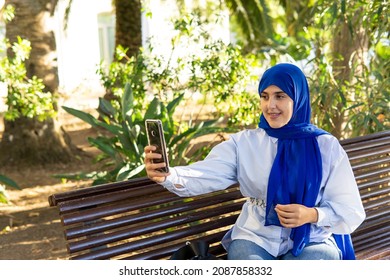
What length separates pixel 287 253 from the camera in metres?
2.95

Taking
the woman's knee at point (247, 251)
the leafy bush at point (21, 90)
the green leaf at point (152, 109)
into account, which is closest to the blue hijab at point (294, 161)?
the woman's knee at point (247, 251)

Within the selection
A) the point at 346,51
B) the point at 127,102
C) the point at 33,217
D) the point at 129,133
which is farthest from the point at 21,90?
the point at 346,51

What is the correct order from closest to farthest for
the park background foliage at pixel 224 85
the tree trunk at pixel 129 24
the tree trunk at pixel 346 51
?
the park background foliage at pixel 224 85 → the tree trunk at pixel 346 51 → the tree trunk at pixel 129 24

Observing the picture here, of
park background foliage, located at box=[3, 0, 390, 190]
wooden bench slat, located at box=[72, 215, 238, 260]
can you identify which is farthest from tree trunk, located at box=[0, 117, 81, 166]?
wooden bench slat, located at box=[72, 215, 238, 260]

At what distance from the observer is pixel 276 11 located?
2091 centimetres

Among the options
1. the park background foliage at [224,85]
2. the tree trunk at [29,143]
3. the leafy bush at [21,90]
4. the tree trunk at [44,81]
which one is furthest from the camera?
the tree trunk at [29,143]

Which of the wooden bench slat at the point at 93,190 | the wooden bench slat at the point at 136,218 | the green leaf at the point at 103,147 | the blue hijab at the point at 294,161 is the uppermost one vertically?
the blue hijab at the point at 294,161

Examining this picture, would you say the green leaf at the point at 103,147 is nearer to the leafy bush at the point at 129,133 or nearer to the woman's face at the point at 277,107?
the leafy bush at the point at 129,133

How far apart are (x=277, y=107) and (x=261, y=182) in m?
0.33

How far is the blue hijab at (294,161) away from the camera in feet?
9.39

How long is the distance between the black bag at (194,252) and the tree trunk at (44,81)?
551cm
